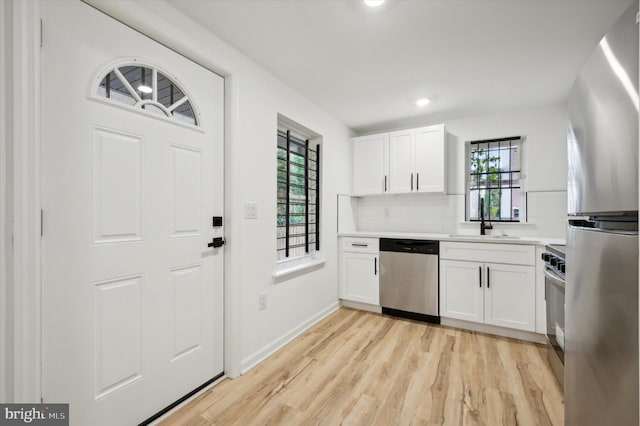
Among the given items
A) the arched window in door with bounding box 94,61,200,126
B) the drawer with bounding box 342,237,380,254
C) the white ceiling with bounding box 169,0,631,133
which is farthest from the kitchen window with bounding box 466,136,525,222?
the arched window in door with bounding box 94,61,200,126

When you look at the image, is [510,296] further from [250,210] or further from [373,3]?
[373,3]

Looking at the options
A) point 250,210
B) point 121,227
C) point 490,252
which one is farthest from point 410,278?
point 121,227

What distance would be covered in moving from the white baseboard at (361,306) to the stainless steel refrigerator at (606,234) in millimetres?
2371

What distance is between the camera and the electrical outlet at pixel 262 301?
2191 mm

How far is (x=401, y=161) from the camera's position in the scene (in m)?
3.41

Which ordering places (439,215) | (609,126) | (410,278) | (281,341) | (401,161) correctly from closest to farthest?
1. (609,126)
2. (281,341)
3. (410,278)
4. (401,161)
5. (439,215)

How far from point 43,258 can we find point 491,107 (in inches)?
150

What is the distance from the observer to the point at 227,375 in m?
1.96

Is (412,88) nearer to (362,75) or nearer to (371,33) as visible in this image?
(362,75)

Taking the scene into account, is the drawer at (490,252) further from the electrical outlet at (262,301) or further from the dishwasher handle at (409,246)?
the electrical outlet at (262,301)

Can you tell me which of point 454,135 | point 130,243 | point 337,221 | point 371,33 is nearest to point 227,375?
point 130,243

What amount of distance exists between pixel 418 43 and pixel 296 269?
6.67 ft

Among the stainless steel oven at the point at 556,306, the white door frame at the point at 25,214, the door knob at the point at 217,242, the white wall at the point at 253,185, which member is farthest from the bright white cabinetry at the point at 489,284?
the white door frame at the point at 25,214

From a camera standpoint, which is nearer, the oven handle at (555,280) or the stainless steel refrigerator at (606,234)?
the stainless steel refrigerator at (606,234)
